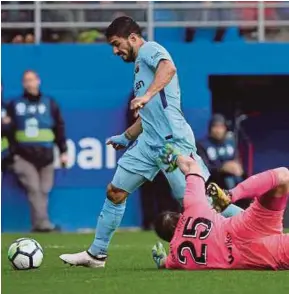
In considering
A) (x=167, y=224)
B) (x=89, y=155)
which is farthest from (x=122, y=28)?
(x=89, y=155)

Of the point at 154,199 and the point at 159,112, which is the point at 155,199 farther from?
the point at 159,112

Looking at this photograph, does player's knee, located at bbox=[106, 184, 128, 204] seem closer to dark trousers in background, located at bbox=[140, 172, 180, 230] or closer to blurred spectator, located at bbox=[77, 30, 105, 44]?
dark trousers in background, located at bbox=[140, 172, 180, 230]

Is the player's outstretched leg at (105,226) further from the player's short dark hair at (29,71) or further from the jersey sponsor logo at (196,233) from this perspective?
the player's short dark hair at (29,71)

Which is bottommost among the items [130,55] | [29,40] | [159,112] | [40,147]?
[40,147]

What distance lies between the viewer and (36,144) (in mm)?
18062

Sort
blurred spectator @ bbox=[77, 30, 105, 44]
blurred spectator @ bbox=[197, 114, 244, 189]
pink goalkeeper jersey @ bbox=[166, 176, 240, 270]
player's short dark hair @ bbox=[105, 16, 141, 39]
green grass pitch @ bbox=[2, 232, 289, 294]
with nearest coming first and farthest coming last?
green grass pitch @ bbox=[2, 232, 289, 294], pink goalkeeper jersey @ bbox=[166, 176, 240, 270], player's short dark hair @ bbox=[105, 16, 141, 39], blurred spectator @ bbox=[197, 114, 244, 189], blurred spectator @ bbox=[77, 30, 105, 44]

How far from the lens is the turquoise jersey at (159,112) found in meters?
10.5

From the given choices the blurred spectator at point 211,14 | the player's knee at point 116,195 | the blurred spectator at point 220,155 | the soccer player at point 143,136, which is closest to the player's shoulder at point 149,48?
the soccer player at point 143,136

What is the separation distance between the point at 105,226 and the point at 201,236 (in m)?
1.34

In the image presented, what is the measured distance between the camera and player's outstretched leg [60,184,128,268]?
10.4 m

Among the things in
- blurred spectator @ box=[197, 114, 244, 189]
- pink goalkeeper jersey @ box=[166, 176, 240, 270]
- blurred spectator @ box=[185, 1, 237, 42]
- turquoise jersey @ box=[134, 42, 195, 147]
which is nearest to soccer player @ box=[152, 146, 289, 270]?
pink goalkeeper jersey @ box=[166, 176, 240, 270]

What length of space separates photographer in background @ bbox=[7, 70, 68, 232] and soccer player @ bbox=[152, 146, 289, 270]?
28.0 ft

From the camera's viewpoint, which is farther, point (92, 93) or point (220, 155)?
point (92, 93)

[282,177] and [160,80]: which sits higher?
[160,80]
